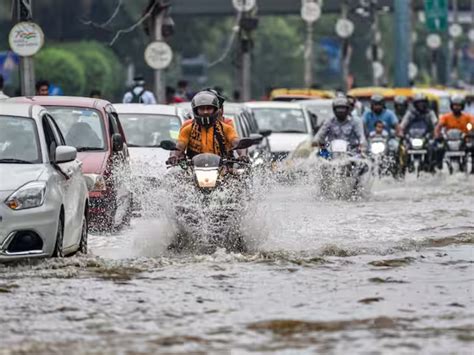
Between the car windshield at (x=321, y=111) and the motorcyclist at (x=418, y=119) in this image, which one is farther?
the car windshield at (x=321, y=111)

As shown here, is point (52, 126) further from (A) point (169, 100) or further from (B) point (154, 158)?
(A) point (169, 100)

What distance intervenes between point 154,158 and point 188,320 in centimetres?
1088

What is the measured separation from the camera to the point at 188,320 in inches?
440

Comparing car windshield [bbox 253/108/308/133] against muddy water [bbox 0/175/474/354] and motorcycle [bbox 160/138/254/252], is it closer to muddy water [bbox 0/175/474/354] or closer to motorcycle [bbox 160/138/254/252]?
muddy water [bbox 0/175/474/354]

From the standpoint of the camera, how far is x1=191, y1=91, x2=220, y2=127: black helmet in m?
16.5

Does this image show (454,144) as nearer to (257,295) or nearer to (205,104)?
(205,104)

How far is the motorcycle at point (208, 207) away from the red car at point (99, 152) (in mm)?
2673

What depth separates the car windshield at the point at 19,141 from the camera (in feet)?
47.9

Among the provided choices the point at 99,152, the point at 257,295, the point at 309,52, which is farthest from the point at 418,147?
the point at 309,52

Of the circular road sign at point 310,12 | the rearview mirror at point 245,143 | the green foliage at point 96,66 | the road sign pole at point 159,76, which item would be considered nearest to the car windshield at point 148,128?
the rearview mirror at point 245,143

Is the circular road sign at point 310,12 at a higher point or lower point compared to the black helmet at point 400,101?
higher

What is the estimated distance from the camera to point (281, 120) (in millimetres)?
32781

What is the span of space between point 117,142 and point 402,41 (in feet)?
129

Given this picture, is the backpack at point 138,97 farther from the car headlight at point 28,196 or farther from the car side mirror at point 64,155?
the car headlight at point 28,196
